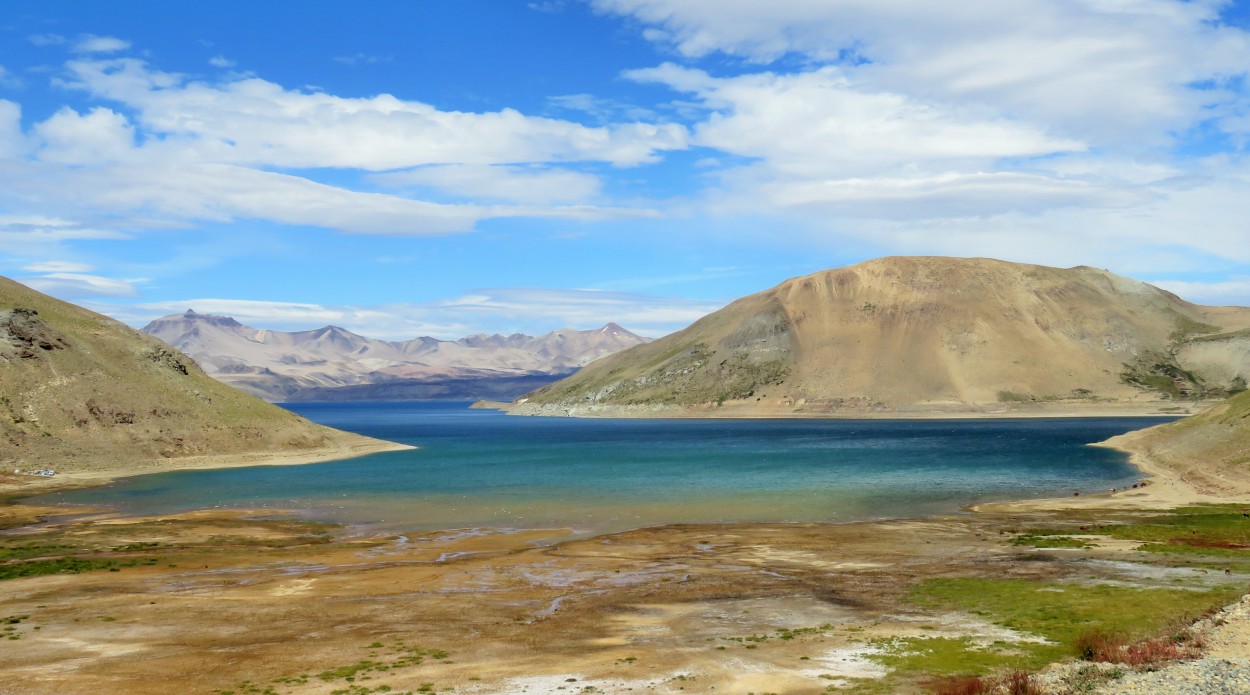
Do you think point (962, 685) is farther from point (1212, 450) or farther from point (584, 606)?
point (1212, 450)

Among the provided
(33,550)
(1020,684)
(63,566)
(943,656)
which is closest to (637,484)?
(33,550)

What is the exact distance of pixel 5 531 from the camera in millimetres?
65312

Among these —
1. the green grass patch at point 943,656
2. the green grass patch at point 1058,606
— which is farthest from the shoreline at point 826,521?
the green grass patch at point 943,656

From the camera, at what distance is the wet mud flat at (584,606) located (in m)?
28.9

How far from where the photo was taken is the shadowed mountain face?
111 m

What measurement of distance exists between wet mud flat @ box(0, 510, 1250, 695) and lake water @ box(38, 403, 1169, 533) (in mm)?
13300

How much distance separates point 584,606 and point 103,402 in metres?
108

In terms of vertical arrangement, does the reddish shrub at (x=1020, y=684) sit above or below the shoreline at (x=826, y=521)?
above

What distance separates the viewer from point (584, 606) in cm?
3959

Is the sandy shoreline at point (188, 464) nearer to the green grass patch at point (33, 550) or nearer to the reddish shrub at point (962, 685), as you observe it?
the green grass patch at point (33, 550)

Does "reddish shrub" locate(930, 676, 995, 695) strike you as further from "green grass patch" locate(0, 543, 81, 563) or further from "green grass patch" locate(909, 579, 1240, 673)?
"green grass patch" locate(0, 543, 81, 563)

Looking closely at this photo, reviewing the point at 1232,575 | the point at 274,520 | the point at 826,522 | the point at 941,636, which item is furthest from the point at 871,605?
the point at 274,520

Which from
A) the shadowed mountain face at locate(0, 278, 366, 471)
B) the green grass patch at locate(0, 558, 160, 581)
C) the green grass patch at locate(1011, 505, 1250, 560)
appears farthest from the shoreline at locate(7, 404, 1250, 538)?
the green grass patch at locate(0, 558, 160, 581)

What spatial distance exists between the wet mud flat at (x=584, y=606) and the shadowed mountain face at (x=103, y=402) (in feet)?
184
